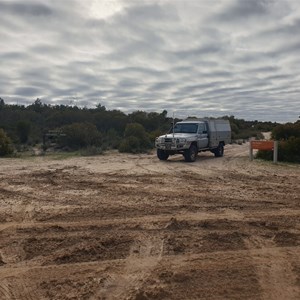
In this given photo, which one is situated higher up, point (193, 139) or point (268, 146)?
point (193, 139)

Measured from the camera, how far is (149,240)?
6820 millimetres

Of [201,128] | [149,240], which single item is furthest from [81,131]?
[149,240]

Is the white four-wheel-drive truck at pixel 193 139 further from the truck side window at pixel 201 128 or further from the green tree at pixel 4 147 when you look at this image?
the green tree at pixel 4 147

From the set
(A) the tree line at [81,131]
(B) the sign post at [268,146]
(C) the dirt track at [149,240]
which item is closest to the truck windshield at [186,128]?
(B) the sign post at [268,146]

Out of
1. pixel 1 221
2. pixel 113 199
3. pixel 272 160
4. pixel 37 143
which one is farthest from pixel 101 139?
pixel 1 221

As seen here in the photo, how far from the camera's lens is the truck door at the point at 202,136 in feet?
71.8

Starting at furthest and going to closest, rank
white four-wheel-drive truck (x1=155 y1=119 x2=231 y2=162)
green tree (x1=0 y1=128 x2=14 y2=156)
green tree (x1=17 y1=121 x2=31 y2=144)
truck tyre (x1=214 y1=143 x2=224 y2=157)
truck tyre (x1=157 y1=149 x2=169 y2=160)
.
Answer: green tree (x1=17 y1=121 x2=31 y2=144) → truck tyre (x1=214 y1=143 x2=224 y2=157) → green tree (x1=0 y1=128 x2=14 y2=156) → truck tyre (x1=157 y1=149 x2=169 y2=160) → white four-wheel-drive truck (x1=155 y1=119 x2=231 y2=162)

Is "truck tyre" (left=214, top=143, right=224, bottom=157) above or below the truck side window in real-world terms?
below

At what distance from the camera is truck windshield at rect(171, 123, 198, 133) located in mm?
22020

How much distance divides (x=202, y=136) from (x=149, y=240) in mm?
15766

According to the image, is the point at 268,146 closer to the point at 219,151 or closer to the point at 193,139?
the point at 193,139

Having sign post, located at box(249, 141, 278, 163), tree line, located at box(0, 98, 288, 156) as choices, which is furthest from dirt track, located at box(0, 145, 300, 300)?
tree line, located at box(0, 98, 288, 156)

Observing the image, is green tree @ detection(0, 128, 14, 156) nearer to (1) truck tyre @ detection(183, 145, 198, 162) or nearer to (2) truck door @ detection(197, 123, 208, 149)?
(1) truck tyre @ detection(183, 145, 198, 162)

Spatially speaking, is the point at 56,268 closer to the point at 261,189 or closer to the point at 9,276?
the point at 9,276
